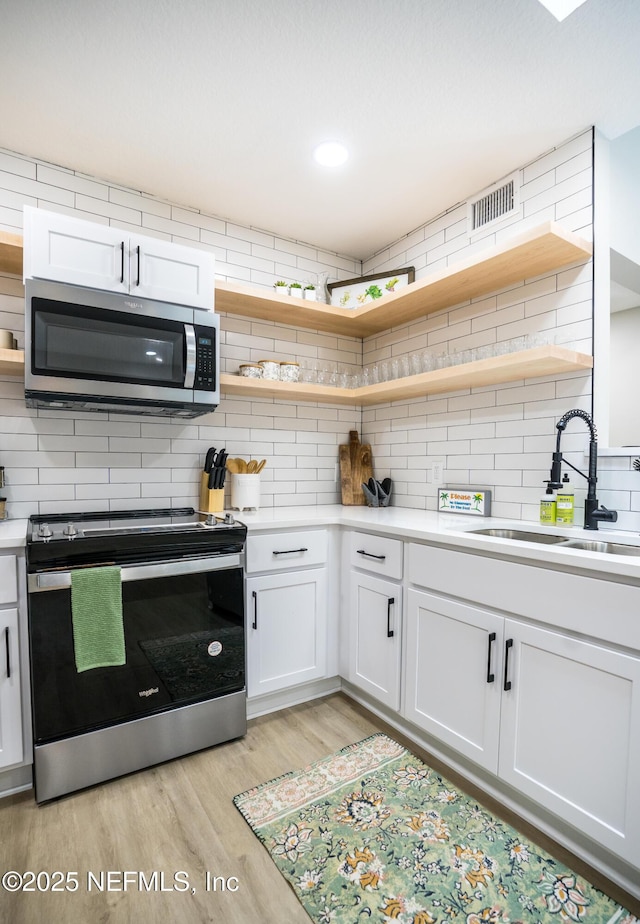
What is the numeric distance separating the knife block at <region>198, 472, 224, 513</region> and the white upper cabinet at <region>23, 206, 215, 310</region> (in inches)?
35.7

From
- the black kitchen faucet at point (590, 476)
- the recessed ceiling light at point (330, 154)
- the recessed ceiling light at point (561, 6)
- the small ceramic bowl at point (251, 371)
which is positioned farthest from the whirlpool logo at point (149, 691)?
the recessed ceiling light at point (561, 6)

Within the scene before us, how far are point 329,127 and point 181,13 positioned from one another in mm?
706

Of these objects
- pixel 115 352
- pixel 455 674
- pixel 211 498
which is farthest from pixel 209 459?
pixel 455 674

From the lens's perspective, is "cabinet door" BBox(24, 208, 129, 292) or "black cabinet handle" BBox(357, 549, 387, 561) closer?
"cabinet door" BBox(24, 208, 129, 292)

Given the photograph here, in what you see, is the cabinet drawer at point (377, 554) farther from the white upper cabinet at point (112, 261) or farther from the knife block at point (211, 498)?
the white upper cabinet at point (112, 261)

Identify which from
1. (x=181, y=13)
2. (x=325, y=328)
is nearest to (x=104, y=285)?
(x=181, y=13)

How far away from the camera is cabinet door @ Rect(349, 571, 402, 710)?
211 centimetres

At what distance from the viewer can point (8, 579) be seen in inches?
66.6

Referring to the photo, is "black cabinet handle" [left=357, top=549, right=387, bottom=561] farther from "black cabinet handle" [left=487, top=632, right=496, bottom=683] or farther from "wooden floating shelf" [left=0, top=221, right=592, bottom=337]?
"wooden floating shelf" [left=0, top=221, right=592, bottom=337]

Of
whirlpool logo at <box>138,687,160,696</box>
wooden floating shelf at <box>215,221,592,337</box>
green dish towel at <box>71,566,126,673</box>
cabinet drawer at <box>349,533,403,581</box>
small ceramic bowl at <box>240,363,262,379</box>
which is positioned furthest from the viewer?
small ceramic bowl at <box>240,363,262,379</box>

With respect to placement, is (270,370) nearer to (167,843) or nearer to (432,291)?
(432,291)

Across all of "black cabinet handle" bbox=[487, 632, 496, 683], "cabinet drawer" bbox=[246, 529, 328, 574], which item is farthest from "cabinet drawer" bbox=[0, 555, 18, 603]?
"black cabinet handle" bbox=[487, 632, 496, 683]

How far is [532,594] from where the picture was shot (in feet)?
5.08

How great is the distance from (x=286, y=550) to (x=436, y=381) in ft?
3.57
